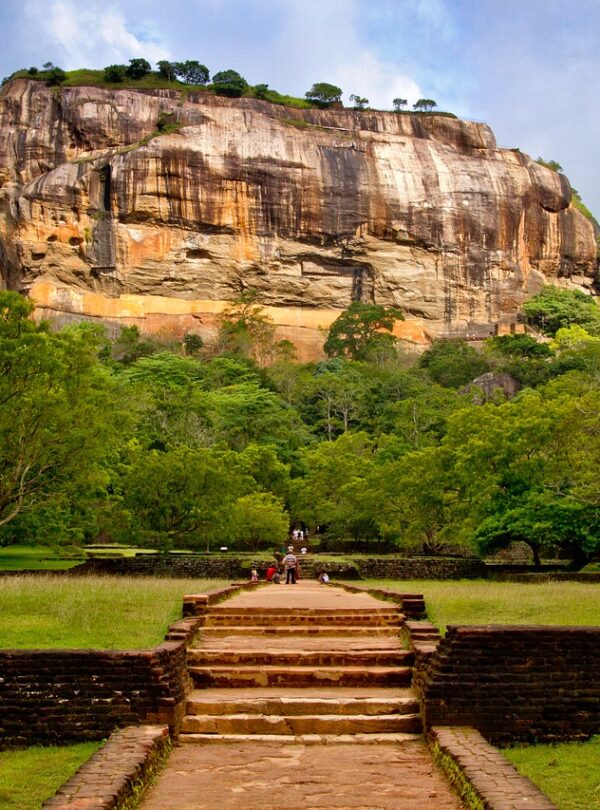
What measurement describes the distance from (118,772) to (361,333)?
211 ft

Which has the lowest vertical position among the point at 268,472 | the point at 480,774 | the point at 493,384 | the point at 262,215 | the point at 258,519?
the point at 480,774

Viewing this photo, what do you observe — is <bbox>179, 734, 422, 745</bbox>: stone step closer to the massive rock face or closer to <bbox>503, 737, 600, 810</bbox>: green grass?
<bbox>503, 737, 600, 810</bbox>: green grass

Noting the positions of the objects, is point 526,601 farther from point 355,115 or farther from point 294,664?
point 355,115

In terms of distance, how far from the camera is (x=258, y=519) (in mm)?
30328

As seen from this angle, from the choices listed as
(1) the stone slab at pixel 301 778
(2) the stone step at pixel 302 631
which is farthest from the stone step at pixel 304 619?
(1) the stone slab at pixel 301 778

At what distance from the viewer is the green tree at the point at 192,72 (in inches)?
3351

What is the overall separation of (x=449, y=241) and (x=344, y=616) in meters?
67.6

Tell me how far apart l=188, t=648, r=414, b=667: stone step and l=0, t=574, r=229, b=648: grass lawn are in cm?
54

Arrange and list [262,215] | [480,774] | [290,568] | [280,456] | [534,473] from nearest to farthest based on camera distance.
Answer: [480,774]
[290,568]
[534,473]
[280,456]
[262,215]

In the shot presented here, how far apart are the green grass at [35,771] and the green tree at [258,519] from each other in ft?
69.3

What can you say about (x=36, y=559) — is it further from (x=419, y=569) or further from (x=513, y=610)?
(x=513, y=610)

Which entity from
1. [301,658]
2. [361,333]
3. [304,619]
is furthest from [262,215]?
[301,658]

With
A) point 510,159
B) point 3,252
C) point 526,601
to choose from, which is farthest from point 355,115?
point 526,601

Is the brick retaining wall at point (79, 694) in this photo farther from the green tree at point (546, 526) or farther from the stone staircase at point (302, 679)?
the green tree at point (546, 526)
